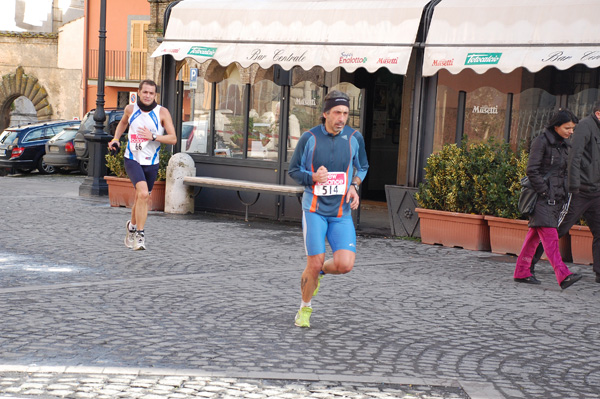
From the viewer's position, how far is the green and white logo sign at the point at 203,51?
14164 mm

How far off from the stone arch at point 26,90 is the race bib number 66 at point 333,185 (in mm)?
38665

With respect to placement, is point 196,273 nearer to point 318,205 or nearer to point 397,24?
point 318,205

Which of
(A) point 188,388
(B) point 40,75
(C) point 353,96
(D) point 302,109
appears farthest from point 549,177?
(B) point 40,75

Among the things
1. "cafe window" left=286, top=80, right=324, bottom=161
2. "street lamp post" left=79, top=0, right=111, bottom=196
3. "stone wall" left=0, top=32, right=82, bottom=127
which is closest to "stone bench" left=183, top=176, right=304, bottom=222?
"cafe window" left=286, top=80, right=324, bottom=161

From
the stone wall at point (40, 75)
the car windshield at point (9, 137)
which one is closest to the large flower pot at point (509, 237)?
the car windshield at point (9, 137)

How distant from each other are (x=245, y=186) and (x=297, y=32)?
2.32m

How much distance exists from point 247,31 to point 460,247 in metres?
4.46

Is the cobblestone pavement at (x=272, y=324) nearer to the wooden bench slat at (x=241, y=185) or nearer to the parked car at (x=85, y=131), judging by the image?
the wooden bench slat at (x=241, y=185)

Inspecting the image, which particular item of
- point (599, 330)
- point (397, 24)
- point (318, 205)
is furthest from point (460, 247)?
point (318, 205)

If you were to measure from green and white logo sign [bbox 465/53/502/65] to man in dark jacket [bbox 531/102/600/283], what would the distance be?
2.41 m

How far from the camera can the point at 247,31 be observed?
1392 cm

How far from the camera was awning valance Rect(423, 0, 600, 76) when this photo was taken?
36.7 feet

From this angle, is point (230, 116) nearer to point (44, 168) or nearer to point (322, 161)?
point (322, 161)

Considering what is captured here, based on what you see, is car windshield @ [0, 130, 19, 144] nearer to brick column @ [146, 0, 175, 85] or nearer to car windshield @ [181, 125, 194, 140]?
brick column @ [146, 0, 175, 85]
